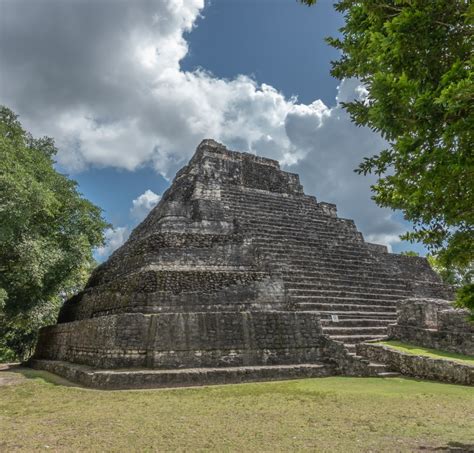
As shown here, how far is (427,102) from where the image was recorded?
3.08 m

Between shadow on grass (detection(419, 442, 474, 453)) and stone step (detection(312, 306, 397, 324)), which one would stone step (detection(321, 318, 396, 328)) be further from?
shadow on grass (detection(419, 442, 474, 453))

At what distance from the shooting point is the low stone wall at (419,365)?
708 cm

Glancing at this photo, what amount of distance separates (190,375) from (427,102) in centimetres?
655

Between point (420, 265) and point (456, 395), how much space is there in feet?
42.5

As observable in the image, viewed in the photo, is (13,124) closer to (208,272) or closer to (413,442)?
Answer: (208,272)

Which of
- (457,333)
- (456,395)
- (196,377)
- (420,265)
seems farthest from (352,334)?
(420,265)

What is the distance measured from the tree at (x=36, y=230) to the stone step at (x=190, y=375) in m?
6.26

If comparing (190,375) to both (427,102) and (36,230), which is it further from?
(36,230)

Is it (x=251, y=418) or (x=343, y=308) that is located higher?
(x=343, y=308)

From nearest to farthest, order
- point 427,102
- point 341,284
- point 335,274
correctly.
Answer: point 427,102, point 341,284, point 335,274

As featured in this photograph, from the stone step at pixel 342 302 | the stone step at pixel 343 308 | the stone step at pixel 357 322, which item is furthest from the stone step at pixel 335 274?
the stone step at pixel 357 322

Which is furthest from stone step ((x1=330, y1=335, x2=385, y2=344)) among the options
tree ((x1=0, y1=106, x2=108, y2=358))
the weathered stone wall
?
tree ((x1=0, y1=106, x2=108, y2=358))

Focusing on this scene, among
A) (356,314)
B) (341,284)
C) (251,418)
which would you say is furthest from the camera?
(341,284)

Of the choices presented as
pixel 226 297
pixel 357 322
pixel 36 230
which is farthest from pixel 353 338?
pixel 36 230
